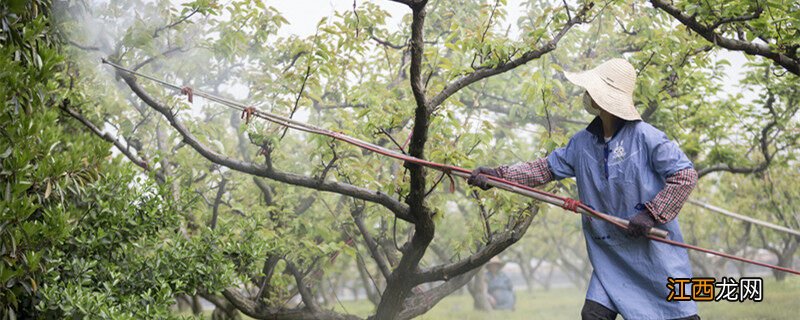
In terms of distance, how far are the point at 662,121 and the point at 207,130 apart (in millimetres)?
4481

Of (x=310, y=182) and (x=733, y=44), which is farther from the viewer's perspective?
(x=310, y=182)

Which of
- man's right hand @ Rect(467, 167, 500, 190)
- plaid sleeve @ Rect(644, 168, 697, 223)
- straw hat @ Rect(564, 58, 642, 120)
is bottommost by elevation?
plaid sleeve @ Rect(644, 168, 697, 223)

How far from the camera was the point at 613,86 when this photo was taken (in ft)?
9.58

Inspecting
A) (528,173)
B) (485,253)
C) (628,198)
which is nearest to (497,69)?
(528,173)

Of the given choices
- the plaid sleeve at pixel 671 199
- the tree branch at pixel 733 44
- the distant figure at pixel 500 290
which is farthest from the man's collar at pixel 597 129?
the distant figure at pixel 500 290

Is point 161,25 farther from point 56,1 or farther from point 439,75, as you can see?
point 439,75

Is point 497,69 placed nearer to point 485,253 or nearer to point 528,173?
point 528,173

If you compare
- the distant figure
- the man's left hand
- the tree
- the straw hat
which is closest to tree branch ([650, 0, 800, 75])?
the tree

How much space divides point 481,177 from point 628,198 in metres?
0.61

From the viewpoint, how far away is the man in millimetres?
2651

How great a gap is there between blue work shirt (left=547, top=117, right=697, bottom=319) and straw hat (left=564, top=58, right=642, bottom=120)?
0.08 m

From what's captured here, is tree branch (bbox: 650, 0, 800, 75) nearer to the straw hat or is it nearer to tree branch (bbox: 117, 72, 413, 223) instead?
the straw hat

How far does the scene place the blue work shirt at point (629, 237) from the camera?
2.71 meters

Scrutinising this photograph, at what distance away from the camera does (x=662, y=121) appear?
6988 millimetres
